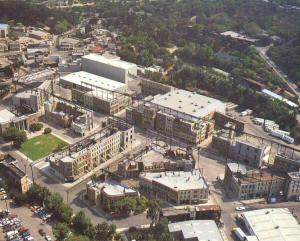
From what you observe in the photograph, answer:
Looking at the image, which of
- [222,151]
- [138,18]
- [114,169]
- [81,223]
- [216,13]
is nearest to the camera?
[81,223]

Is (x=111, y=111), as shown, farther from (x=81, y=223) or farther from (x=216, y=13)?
(x=216, y=13)

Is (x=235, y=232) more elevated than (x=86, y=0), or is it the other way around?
(x=86, y=0)

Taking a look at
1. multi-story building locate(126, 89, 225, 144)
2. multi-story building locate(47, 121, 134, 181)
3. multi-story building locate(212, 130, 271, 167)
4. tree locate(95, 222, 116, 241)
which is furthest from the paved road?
tree locate(95, 222, 116, 241)

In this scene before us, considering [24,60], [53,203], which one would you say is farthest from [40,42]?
[53,203]

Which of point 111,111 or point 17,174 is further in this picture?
point 111,111

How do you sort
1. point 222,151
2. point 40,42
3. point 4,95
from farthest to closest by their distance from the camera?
point 40,42 < point 4,95 < point 222,151

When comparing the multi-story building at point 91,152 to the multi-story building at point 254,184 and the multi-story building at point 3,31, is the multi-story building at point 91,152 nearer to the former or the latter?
the multi-story building at point 254,184
